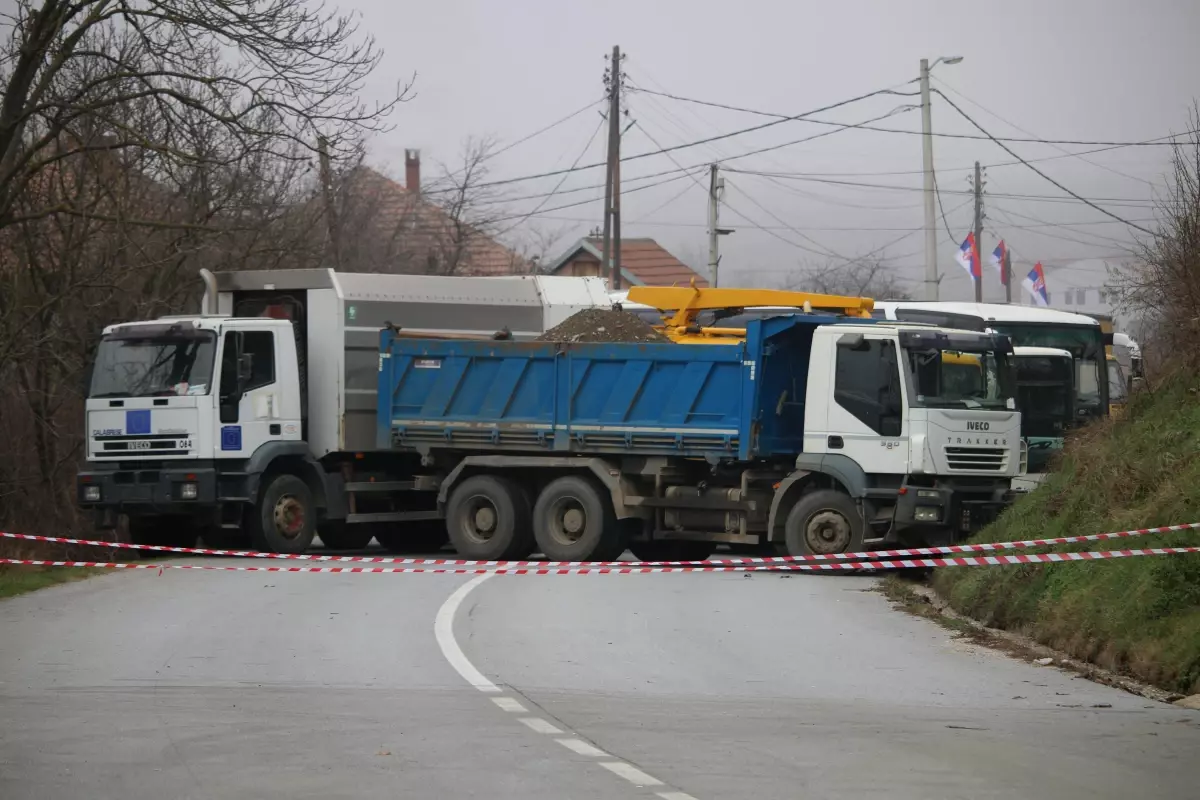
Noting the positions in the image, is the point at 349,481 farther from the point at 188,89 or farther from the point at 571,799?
the point at 571,799

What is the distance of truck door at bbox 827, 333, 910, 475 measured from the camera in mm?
18266

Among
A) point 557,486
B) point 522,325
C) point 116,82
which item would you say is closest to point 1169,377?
point 557,486

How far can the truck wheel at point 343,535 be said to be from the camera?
2334 cm

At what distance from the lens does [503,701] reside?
370 inches

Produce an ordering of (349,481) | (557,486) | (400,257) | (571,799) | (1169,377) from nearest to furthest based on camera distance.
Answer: (571,799)
(1169,377)
(557,486)
(349,481)
(400,257)

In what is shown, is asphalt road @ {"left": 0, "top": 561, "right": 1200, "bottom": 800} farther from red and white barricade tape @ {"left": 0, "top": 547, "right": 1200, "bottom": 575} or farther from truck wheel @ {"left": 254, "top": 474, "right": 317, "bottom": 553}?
truck wheel @ {"left": 254, "top": 474, "right": 317, "bottom": 553}

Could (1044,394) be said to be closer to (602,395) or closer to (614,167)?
(602,395)

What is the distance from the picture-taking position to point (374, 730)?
8.37 m

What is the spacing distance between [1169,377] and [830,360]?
384 cm

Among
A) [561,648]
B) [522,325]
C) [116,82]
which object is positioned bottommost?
[561,648]

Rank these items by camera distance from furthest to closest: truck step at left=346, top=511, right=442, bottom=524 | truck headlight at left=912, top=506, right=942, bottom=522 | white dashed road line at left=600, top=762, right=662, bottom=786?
truck step at left=346, top=511, right=442, bottom=524 < truck headlight at left=912, top=506, right=942, bottom=522 < white dashed road line at left=600, top=762, right=662, bottom=786

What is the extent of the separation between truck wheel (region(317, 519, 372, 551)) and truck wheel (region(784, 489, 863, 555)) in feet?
24.0

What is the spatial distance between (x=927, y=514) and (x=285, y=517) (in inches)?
336

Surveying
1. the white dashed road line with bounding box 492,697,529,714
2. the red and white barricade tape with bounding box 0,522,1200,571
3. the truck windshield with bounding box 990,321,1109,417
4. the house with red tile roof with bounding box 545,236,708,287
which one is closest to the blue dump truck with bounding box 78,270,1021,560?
the red and white barricade tape with bounding box 0,522,1200,571
